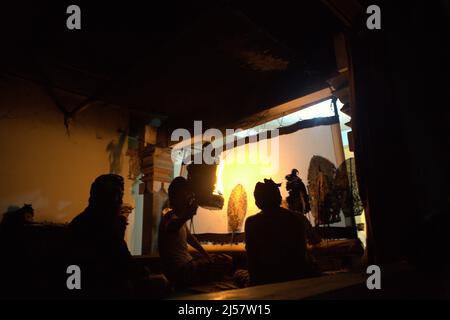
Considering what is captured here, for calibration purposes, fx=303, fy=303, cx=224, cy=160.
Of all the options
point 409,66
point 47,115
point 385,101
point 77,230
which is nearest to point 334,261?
point 385,101

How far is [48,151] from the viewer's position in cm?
666

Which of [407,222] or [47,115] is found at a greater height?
[47,115]

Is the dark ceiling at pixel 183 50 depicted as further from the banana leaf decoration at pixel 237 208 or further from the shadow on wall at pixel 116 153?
the banana leaf decoration at pixel 237 208

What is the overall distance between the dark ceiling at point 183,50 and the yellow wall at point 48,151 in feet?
1.78

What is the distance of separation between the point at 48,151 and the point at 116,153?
64.1 inches

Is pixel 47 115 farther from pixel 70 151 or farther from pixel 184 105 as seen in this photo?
pixel 184 105

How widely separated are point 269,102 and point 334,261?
3315 mm

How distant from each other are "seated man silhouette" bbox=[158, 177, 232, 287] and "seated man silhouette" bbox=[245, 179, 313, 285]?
91 cm

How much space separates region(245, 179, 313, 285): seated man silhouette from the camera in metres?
3.85

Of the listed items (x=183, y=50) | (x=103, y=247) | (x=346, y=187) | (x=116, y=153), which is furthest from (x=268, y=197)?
(x=116, y=153)

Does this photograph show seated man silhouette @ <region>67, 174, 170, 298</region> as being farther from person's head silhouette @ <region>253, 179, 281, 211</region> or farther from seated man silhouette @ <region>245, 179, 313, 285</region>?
person's head silhouette @ <region>253, 179, 281, 211</region>

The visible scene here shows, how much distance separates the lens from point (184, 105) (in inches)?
300

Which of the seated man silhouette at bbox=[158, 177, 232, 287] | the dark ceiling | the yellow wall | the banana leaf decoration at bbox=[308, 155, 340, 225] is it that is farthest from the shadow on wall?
the banana leaf decoration at bbox=[308, 155, 340, 225]

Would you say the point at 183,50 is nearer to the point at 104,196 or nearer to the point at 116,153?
the point at 104,196
